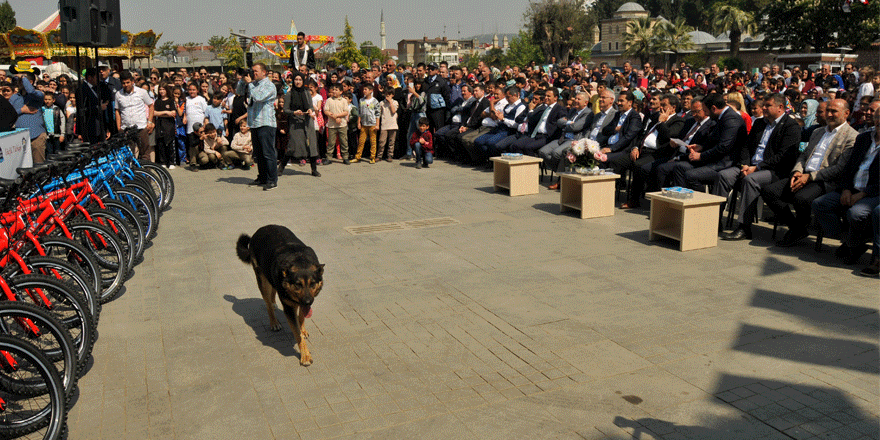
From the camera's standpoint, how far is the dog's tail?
19.1ft

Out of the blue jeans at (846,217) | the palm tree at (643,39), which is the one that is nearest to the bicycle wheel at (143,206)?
the blue jeans at (846,217)

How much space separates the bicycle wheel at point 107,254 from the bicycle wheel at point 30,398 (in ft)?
7.05

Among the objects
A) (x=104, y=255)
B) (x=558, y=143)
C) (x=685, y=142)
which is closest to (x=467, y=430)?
(x=104, y=255)

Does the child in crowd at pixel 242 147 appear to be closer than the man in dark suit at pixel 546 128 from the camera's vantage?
No

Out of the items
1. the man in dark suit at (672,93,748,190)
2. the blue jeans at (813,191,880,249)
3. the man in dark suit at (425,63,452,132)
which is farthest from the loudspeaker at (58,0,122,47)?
the blue jeans at (813,191,880,249)

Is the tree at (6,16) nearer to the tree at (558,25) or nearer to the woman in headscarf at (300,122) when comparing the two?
the tree at (558,25)

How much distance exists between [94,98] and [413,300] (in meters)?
8.98

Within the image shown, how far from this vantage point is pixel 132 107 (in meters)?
12.7

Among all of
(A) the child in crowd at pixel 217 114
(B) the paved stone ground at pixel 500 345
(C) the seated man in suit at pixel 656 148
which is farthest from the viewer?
(A) the child in crowd at pixel 217 114

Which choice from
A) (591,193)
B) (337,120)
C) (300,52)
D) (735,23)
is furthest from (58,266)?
(735,23)

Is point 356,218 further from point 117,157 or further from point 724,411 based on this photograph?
point 724,411

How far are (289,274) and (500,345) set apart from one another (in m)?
1.68

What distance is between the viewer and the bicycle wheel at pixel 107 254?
6082 mm

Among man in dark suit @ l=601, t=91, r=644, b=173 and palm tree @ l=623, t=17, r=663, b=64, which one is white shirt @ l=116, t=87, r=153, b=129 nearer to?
man in dark suit @ l=601, t=91, r=644, b=173
